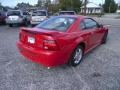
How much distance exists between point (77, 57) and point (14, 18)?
1209 cm

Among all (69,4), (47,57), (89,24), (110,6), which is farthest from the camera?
(110,6)

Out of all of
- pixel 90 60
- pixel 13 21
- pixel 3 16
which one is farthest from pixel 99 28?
pixel 3 16

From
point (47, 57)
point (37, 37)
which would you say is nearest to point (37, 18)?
point (37, 37)

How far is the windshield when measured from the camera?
581 cm

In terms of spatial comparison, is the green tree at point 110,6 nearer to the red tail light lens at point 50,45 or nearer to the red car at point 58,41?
the red car at point 58,41

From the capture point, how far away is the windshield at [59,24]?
5.81 meters

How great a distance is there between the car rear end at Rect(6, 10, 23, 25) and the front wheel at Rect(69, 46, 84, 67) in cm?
1187

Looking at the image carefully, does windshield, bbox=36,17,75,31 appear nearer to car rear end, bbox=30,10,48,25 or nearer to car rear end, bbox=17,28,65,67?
car rear end, bbox=17,28,65,67

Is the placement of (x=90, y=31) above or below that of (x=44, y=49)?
above

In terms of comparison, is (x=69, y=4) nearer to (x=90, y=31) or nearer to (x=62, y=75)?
(x=90, y=31)

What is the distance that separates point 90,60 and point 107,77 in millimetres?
1503

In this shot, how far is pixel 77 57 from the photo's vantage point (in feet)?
19.7

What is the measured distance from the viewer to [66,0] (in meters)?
75.0

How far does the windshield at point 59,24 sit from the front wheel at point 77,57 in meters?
0.74
